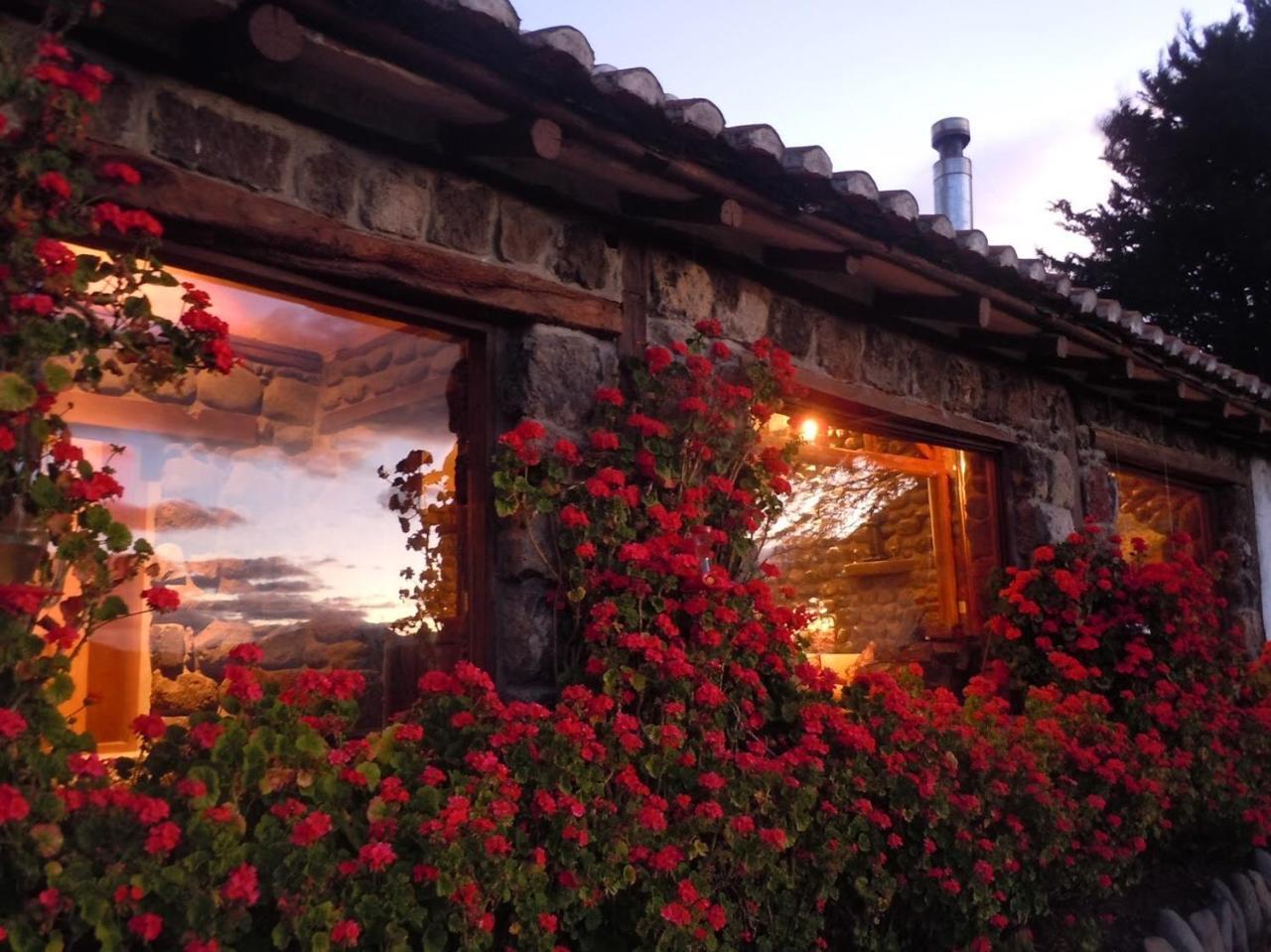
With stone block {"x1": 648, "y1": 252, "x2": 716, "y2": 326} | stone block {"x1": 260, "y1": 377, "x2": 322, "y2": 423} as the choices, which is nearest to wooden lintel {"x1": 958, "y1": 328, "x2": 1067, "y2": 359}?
stone block {"x1": 648, "y1": 252, "x2": 716, "y2": 326}

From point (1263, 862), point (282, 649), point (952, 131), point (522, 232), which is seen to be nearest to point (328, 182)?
point (522, 232)

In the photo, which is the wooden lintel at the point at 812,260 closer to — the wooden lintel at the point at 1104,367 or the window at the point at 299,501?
the window at the point at 299,501

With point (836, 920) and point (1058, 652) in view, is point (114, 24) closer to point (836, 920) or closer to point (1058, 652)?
point (836, 920)

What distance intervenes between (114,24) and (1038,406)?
478 cm

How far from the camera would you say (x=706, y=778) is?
9.86 ft

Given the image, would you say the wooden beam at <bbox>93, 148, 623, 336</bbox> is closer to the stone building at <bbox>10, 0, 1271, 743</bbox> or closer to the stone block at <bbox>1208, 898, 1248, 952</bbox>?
the stone building at <bbox>10, 0, 1271, 743</bbox>

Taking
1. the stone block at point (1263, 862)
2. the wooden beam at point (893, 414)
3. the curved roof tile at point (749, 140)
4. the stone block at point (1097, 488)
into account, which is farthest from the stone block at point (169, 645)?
the stone block at point (1097, 488)

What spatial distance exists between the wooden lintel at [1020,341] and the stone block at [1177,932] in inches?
95.0

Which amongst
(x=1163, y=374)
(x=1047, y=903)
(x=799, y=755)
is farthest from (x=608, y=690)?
(x=1163, y=374)

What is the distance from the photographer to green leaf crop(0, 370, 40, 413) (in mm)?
2029

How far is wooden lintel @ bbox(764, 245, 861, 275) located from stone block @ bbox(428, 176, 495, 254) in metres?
1.23

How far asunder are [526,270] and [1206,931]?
134 inches

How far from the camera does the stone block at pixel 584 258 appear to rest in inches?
142

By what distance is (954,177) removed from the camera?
293 inches
